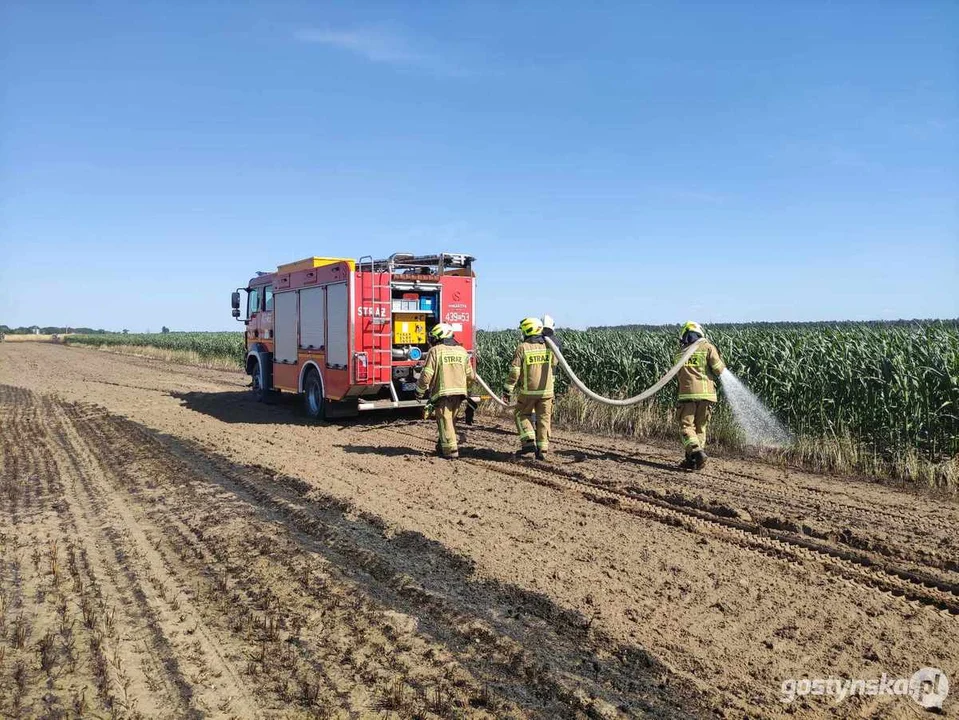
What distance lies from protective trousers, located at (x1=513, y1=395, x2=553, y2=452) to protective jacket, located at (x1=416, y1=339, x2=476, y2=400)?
34.8 inches

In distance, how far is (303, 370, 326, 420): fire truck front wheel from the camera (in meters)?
13.7

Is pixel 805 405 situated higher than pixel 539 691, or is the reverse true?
pixel 805 405

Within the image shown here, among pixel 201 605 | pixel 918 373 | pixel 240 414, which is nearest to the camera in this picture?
pixel 201 605

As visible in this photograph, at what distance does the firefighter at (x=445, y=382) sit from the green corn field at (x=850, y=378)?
4.34 meters

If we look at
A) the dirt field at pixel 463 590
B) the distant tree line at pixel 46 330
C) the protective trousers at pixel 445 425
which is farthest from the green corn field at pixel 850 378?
the distant tree line at pixel 46 330

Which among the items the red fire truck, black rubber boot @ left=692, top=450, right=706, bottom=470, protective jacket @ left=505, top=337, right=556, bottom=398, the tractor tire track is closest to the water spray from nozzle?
black rubber boot @ left=692, top=450, right=706, bottom=470

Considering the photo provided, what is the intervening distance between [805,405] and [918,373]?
163 cm

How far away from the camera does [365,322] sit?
12.2m

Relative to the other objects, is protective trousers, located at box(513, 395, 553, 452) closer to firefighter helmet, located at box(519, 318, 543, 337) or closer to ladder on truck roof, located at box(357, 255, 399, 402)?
firefighter helmet, located at box(519, 318, 543, 337)

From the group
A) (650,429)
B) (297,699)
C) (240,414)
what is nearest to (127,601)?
(297,699)

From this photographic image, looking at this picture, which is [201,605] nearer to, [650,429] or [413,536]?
[413,536]

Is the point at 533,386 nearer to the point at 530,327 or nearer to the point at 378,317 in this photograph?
the point at 530,327

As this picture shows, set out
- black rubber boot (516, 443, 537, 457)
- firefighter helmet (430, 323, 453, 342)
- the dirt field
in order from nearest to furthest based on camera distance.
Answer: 1. the dirt field
2. black rubber boot (516, 443, 537, 457)
3. firefighter helmet (430, 323, 453, 342)

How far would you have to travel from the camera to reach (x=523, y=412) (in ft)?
32.1
